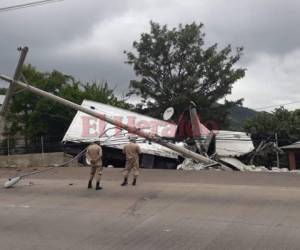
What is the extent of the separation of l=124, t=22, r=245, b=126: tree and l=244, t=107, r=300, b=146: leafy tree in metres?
5.68

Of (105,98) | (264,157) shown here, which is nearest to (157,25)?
(105,98)

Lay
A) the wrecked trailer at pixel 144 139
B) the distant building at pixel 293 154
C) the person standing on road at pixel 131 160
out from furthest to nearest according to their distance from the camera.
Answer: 1. the distant building at pixel 293 154
2. the wrecked trailer at pixel 144 139
3. the person standing on road at pixel 131 160

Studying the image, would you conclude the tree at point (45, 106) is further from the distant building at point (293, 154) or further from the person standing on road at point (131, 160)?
the person standing on road at point (131, 160)

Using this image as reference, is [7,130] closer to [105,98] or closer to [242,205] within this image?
[105,98]

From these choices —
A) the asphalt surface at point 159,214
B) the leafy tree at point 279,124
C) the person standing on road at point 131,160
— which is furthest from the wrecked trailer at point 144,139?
the leafy tree at point 279,124

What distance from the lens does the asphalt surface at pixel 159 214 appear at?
10086mm

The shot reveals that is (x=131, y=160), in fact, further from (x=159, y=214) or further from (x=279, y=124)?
(x=279, y=124)

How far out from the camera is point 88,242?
10094 millimetres

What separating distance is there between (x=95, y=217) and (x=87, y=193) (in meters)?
4.15

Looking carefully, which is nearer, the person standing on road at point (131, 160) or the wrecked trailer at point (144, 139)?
the person standing on road at point (131, 160)

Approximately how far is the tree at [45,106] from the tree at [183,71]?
3854 mm

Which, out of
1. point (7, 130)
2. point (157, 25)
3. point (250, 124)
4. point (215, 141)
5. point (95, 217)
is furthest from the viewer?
point (157, 25)

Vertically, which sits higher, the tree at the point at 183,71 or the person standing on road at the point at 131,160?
the tree at the point at 183,71

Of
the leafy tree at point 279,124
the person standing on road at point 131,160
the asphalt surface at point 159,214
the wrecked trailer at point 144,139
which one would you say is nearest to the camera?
the asphalt surface at point 159,214
